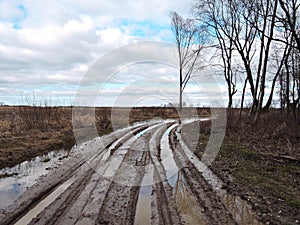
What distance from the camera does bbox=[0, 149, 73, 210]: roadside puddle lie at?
624cm

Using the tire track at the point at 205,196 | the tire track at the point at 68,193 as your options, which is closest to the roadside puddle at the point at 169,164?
the tire track at the point at 205,196

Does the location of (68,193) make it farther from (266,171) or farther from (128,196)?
(266,171)

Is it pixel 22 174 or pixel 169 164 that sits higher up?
pixel 169 164

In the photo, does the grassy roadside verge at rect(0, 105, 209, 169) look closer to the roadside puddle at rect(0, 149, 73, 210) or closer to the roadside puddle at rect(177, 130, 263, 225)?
the roadside puddle at rect(0, 149, 73, 210)

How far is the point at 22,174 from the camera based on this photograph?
26.5ft

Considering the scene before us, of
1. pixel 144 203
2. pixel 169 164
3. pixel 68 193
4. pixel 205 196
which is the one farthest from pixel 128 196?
pixel 169 164

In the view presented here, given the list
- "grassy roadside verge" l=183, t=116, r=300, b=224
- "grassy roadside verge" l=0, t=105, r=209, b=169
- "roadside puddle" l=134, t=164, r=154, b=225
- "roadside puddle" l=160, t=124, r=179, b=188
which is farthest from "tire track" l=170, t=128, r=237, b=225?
"grassy roadside verge" l=0, t=105, r=209, b=169

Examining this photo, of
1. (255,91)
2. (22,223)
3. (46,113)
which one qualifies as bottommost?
(22,223)

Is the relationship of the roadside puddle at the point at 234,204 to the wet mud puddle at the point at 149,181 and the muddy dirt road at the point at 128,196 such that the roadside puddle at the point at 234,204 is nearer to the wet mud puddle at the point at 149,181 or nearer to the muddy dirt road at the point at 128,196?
the muddy dirt road at the point at 128,196

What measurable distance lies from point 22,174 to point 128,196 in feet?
12.3

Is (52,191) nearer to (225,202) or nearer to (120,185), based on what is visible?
(120,185)

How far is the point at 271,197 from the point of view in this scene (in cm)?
598

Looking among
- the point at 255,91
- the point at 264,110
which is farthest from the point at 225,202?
the point at 264,110

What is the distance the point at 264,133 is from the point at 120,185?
35.7ft
